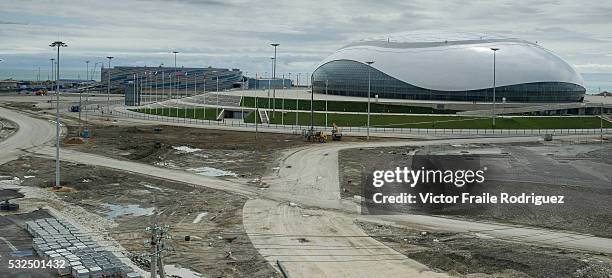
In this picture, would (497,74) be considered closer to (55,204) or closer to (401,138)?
(401,138)

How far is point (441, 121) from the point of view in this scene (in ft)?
305

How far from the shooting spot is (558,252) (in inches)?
1097

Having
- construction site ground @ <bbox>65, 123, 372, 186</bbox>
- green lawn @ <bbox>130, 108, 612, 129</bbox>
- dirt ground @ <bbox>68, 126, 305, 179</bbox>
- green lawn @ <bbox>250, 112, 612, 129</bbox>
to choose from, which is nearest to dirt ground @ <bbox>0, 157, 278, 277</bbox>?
construction site ground @ <bbox>65, 123, 372, 186</bbox>

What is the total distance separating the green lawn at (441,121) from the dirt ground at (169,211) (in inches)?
1847

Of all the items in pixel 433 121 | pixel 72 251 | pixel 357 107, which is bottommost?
pixel 72 251

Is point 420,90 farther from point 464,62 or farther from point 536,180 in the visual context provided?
point 536,180

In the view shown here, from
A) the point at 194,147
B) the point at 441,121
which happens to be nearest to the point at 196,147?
the point at 194,147

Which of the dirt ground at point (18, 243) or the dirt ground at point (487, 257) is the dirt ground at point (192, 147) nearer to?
the dirt ground at point (18, 243)

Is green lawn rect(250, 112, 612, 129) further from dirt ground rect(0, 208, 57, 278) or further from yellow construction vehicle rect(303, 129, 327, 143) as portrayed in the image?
dirt ground rect(0, 208, 57, 278)

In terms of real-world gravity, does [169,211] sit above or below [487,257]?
above

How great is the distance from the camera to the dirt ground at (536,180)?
3444 centimetres

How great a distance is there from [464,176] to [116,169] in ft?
82.6

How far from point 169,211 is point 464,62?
8730cm

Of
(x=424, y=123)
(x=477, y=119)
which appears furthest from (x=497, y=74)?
(x=424, y=123)
